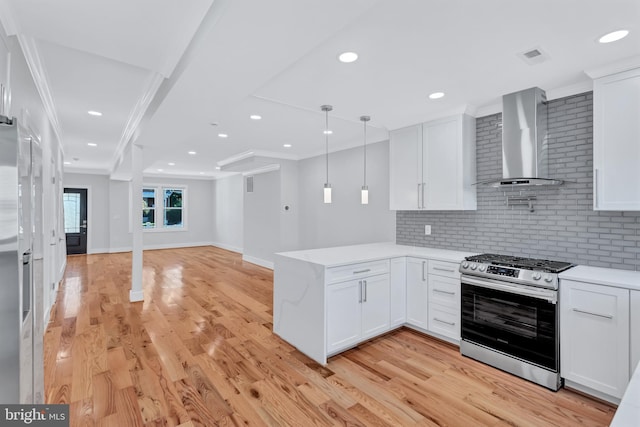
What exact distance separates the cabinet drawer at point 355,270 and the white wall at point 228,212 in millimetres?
6897

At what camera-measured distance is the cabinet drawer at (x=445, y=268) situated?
3.18 metres

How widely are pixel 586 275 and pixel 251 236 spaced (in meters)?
6.61

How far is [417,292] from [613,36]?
106 inches

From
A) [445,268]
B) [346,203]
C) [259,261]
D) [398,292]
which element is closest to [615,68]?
[445,268]

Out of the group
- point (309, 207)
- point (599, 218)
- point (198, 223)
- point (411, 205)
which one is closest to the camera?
point (599, 218)

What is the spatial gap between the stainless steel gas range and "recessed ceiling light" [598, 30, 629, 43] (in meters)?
1.69

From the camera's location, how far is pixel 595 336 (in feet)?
7.61

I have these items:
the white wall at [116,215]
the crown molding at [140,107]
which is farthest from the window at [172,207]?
the crown molding at [140,107]

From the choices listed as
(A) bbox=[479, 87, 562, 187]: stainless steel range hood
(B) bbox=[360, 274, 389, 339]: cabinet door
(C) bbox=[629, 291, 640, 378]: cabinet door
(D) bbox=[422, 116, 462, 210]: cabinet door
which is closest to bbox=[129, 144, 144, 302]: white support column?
(B) bbox=[360, 274, 389, 339]: cabinet door

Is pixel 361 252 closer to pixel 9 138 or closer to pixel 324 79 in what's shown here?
pixel 324 79

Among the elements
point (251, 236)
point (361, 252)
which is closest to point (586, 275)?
point (361, 252)

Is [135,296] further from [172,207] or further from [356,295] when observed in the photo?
[172,207]

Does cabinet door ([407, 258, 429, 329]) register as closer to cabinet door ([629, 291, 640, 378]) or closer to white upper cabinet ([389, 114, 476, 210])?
white upper cabinet ([389, 114, 476, 210])

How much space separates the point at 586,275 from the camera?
2439mm
